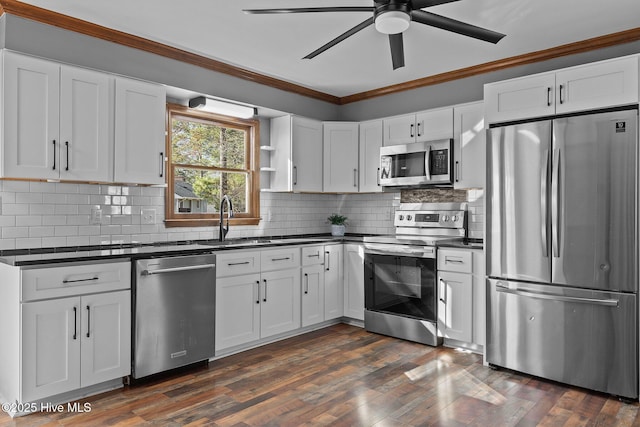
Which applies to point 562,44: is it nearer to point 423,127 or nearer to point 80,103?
point 423,127

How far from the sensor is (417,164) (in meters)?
4.66

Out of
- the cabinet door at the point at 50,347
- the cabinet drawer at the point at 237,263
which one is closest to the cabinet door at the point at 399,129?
the cabinet drawer at the point at 237,263

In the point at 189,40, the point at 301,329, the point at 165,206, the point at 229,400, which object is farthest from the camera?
the point at 301,329

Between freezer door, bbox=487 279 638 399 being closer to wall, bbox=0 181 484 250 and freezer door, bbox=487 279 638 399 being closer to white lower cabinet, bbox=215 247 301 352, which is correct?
wall, bbox=0 181 484 250

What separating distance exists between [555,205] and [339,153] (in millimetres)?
2492

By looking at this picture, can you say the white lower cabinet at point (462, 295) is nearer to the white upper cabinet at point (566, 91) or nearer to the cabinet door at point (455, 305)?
the cabinet door at point (455, 305)

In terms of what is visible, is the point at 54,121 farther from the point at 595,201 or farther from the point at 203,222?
the point at 595,201

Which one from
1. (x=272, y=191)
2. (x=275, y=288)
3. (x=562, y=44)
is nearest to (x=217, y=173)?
(x=272, y=191)

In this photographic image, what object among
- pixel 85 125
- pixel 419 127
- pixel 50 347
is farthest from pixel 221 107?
pixel 50 347

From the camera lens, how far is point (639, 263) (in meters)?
3.08

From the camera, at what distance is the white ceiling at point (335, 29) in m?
3.12

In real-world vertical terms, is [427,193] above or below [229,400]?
above

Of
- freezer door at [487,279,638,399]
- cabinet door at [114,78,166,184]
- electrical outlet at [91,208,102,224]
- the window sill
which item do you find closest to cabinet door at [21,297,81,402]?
electrical outlet at [91,208,102,224]

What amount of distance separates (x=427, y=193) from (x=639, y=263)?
2.17 meters
